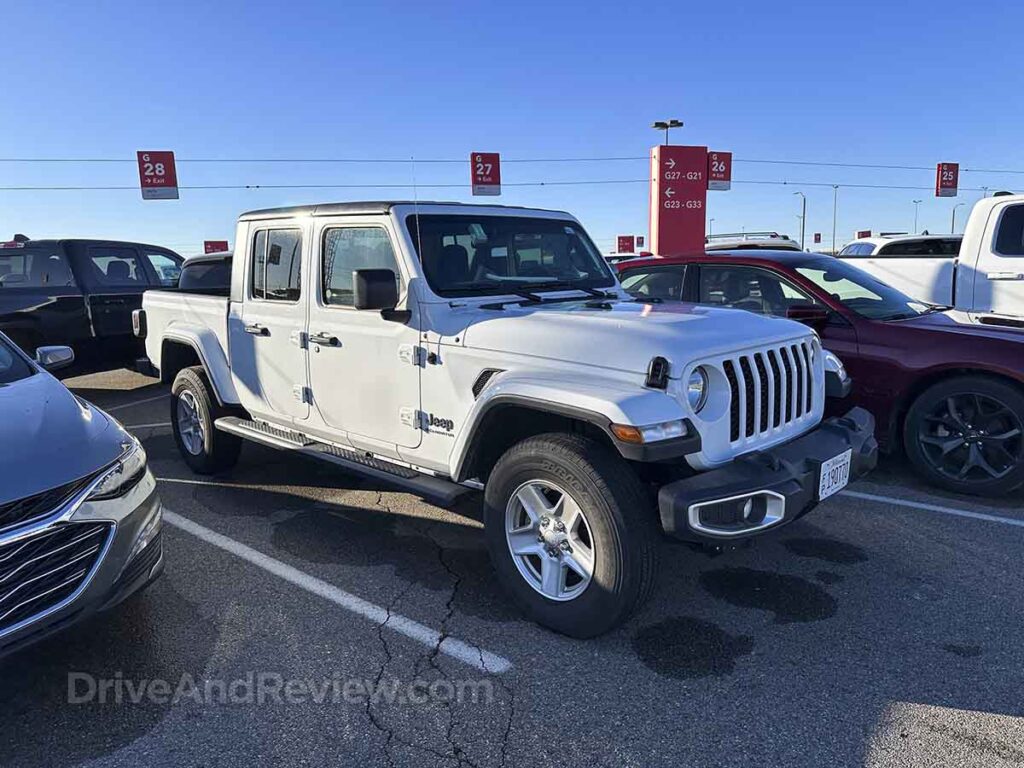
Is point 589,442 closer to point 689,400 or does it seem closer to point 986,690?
point 689,400

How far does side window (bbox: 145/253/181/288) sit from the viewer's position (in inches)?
381

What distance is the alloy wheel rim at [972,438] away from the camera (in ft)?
15.4

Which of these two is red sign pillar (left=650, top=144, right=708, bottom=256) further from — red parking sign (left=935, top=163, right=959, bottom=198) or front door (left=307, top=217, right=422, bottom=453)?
front door (left=307, top=217, right=422, bottom=453)

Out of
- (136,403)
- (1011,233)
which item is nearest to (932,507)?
(1011,233)

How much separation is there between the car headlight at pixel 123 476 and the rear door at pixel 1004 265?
7.30 m

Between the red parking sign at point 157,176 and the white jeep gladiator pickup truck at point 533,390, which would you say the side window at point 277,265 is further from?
the red parking sign at point 157,176

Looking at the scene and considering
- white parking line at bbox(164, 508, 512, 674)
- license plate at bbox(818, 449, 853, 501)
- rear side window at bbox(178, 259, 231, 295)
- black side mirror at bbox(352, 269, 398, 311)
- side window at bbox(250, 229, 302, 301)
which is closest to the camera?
white parking line at bbox(164, 508, 512, 674)

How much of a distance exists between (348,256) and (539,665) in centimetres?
255

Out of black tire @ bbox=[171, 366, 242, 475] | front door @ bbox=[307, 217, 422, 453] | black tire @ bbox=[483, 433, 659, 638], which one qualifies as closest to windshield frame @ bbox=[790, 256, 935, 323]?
black tire @ bbox=[483, 433, 659, 638]

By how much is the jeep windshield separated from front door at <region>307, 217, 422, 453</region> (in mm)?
225

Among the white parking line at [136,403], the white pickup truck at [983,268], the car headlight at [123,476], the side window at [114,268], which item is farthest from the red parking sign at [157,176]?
the car headlight at [123,476]

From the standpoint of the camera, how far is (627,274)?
679 cm

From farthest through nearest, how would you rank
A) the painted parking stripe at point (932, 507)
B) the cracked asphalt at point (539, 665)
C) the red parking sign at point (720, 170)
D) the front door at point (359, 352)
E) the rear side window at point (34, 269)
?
the red parking sign at point (720, 170)
the rear side window at point (34, 269)
the painted parking stripe at point (932, 507)
the front door at point (359, 352)
the cracked asphalt at point (539, 665)

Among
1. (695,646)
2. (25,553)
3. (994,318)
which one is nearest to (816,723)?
(695,646)
